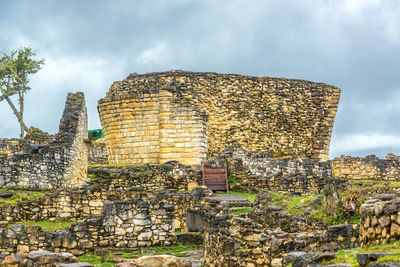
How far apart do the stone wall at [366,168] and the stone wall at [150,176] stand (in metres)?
11.6

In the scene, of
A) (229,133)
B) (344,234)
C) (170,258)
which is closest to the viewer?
(170,258)

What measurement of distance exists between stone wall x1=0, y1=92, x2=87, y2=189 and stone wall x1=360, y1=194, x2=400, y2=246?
1260cm

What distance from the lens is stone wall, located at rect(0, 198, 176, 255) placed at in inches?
460

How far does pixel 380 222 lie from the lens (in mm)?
6395

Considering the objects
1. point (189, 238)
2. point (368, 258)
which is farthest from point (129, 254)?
point (368, 258)

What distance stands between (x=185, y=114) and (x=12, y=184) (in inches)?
369

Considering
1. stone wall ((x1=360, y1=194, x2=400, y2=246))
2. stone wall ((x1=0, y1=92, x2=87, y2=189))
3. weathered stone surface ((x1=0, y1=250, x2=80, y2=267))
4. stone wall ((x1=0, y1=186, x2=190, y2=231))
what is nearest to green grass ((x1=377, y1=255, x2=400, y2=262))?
stone wall ((x1=360, y1=194, x2=400, y2=246))

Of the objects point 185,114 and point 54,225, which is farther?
point 185,114

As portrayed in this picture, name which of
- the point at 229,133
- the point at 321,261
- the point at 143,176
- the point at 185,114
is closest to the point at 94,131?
the point at 229,133

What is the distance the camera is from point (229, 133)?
92.5 ft

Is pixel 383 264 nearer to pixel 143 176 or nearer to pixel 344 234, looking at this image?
pixel 344 234

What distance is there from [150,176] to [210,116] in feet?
29.2

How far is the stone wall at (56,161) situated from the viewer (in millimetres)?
16547

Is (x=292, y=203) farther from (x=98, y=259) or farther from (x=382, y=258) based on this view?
(x=382, y=258)
